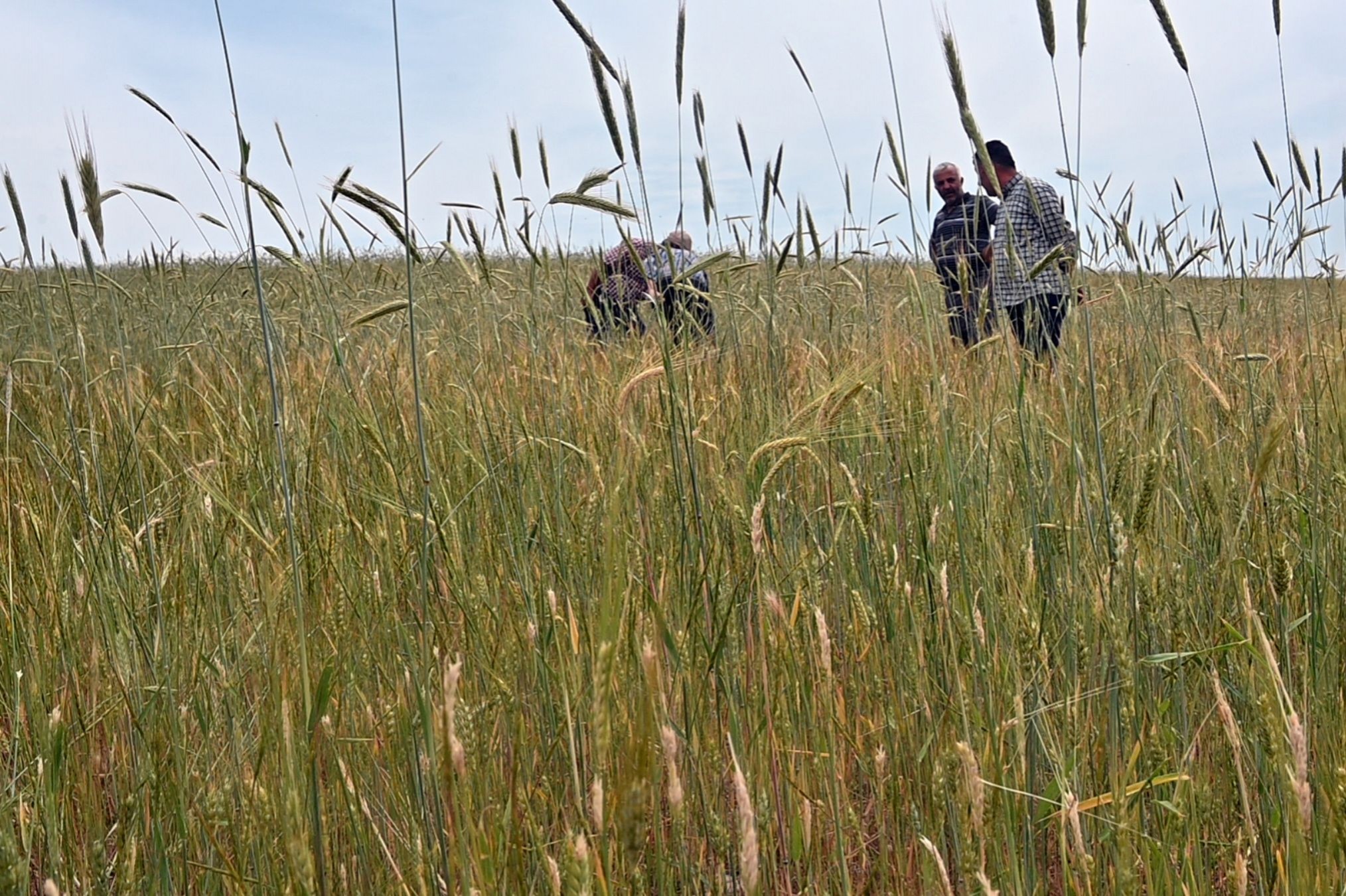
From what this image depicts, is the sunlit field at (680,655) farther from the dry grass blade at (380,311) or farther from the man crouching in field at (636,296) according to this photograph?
the man crouching in field at (636,296)

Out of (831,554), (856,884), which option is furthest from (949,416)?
(856,884)

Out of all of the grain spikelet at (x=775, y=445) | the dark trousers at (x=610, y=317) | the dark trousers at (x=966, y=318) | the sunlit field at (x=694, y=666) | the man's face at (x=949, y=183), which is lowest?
the sunlit field at (x=694, y=666)

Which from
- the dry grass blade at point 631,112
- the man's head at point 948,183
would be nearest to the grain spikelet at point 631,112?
the dry grass blade at point 631,112

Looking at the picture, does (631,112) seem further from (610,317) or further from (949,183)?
(949,183)

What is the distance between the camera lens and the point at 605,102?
61.7 inches

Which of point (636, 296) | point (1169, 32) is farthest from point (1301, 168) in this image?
point (636, 296)

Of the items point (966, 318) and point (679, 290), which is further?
point (966, 318)

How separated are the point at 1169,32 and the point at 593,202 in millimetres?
939

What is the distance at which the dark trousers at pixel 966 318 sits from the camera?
188cm

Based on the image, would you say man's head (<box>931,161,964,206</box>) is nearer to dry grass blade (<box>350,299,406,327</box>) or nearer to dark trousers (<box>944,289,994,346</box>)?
dark trousers (<box>944,289,994,346</box>)

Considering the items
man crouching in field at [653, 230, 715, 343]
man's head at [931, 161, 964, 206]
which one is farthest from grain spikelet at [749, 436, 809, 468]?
man's head at [931, 161, 964, 206]

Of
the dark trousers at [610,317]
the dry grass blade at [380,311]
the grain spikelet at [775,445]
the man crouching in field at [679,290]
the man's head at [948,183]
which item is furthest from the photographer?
the man's head at [948,183]

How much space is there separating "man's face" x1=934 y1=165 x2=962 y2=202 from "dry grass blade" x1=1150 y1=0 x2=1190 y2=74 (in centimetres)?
428

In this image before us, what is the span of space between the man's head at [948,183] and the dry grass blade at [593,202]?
179 inches
